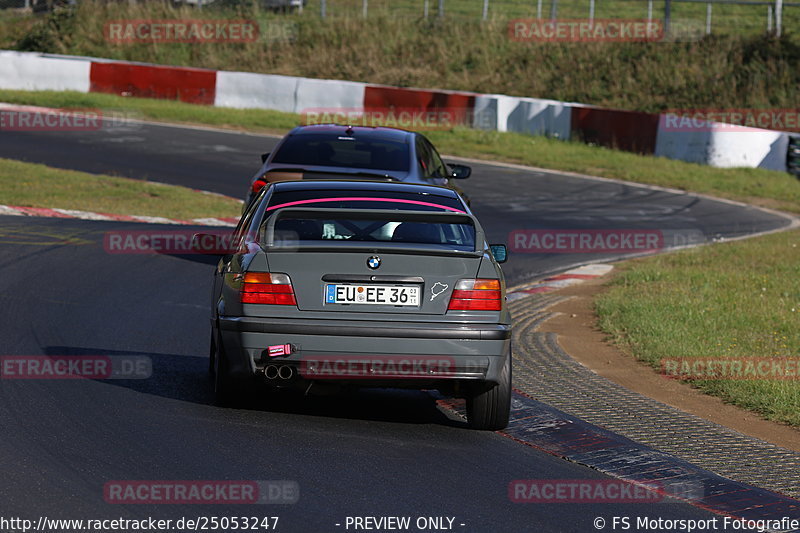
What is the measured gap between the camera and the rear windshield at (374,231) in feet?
24.1

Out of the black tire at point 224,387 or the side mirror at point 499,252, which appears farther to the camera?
the side mirror at point 499,252

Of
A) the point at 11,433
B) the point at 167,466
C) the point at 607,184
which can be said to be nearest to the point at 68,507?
the point at 167,466

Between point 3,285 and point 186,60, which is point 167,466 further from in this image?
point 186,60

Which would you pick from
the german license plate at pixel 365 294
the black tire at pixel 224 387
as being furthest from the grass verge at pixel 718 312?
the black tire at pixel 224 387

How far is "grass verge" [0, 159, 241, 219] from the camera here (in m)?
18.2

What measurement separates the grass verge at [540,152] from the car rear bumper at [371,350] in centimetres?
1699

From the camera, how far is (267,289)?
699cm

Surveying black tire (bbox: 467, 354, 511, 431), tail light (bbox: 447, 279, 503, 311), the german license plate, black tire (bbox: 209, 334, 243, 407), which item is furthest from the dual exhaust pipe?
black tire (bbox: 467, 354, 511, 431)

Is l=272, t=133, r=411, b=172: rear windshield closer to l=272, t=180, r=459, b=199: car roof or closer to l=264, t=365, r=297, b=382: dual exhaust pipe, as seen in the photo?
l=272, t=180, r=459, b=199: car roof

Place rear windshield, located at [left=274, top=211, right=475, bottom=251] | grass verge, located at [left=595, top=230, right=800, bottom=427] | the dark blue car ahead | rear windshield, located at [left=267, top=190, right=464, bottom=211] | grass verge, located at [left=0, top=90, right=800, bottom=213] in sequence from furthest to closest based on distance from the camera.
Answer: grass verge, located at [left=0, top=90, right=800, bottom=213] → the dark blue car ahead → grass verge, located at [left=595, top=230, right=800, bottom=427] → rear windshield, located at [left=267, top=190, right=464, bottom=211] → rear windshield, located at [left=274, top=211, right=475, bottom=251]

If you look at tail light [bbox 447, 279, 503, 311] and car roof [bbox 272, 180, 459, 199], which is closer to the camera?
tail light [bbox 447, 279, 503, 311]

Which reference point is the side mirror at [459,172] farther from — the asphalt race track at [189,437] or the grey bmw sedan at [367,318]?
the grey bmw sedan at [367,318]

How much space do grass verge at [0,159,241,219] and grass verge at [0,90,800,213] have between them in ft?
30.8

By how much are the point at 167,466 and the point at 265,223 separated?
1.83 meters
